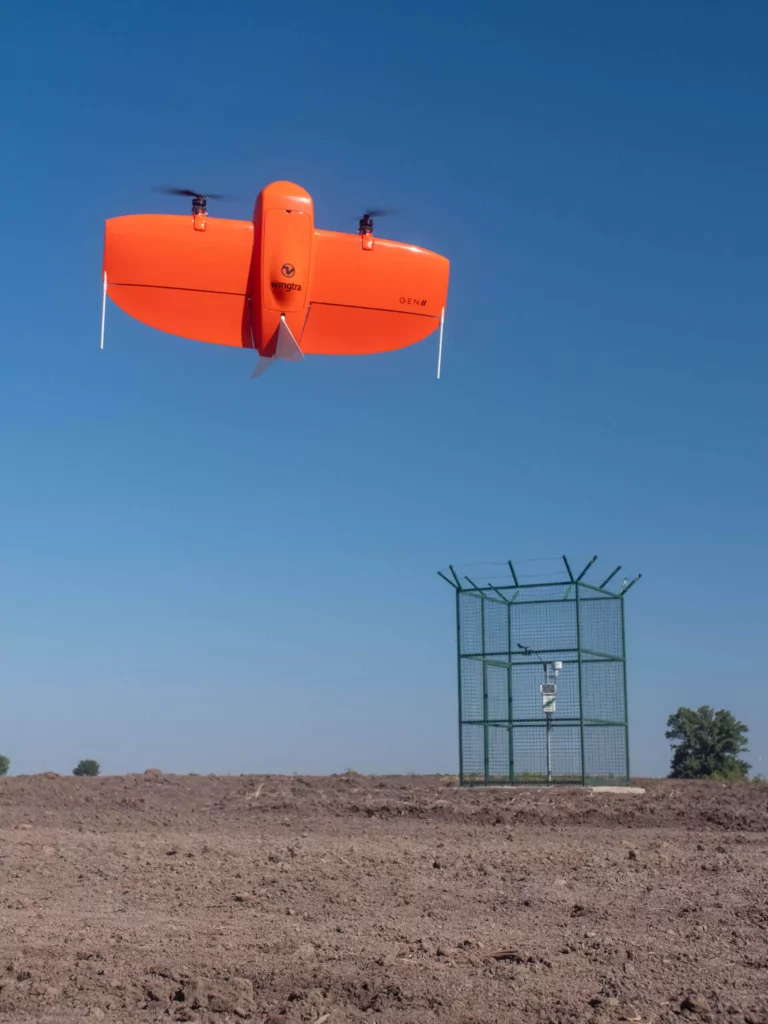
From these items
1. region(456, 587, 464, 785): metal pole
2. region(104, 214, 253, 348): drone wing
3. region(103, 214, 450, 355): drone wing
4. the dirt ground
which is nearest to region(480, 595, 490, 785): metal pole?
region(456, 587, 464, 785): metal pole

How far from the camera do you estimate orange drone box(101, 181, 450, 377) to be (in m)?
4.79

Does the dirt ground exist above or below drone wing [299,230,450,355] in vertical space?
below

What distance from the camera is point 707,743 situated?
1742 cm

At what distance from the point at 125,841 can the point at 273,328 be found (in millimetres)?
5384

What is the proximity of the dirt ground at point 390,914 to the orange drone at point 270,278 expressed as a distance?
262cm

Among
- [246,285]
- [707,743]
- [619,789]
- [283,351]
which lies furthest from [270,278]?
[707,743]

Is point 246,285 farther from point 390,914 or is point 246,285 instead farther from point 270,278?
point 390,914

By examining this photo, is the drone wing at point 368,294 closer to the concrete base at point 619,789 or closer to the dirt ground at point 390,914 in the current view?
the dirt ground at point 390,914

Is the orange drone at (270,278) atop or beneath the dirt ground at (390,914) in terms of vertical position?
atop

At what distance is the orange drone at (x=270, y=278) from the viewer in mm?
4793

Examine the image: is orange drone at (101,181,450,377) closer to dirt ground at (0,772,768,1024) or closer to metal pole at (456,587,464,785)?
dirt ground at (0,772,768,1024)

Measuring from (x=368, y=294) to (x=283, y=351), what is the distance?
467 mm

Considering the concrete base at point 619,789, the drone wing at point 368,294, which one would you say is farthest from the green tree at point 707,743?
the drone wing at point 368,294

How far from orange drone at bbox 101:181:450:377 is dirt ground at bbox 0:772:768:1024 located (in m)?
2.62
